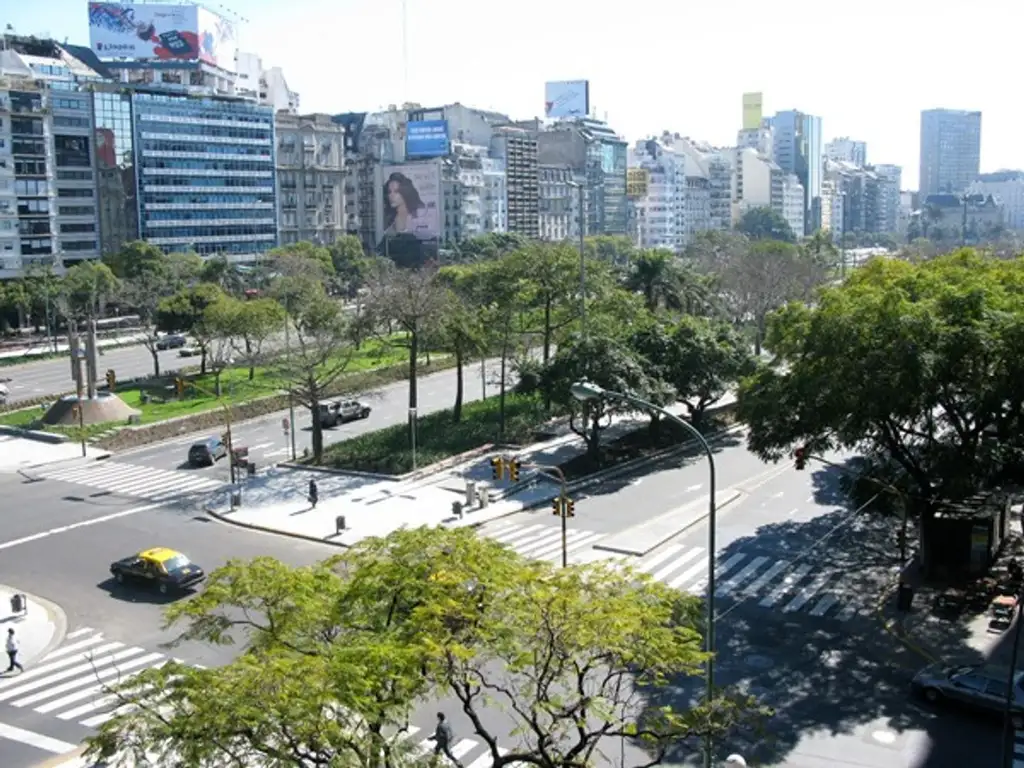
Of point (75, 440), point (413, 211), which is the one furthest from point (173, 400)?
point (413, 211)

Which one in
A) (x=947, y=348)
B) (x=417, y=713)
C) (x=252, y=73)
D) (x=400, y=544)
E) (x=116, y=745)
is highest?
(x=252, y=73)

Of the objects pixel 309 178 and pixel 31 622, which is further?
pixel 309 178

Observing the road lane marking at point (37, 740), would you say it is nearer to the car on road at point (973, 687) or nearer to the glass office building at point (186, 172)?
the car on road at point (973, 687)

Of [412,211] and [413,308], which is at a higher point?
[412,211]

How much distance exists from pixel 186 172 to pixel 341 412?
7536cm

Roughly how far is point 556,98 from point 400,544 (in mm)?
185837

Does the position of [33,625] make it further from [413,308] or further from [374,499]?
[413,308]

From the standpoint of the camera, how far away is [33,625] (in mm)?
30578

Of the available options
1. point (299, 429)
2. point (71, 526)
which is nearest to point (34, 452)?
point (299, 429)

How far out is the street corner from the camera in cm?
2895

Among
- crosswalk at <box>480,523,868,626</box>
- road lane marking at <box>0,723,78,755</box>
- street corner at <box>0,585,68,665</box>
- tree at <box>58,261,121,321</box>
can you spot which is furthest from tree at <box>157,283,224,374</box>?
road lane marking at <box>0,723,78,755</box>

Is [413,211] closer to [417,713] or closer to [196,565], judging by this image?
[196,565]

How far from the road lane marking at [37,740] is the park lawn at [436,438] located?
2392cm

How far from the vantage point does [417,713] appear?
24.2m
